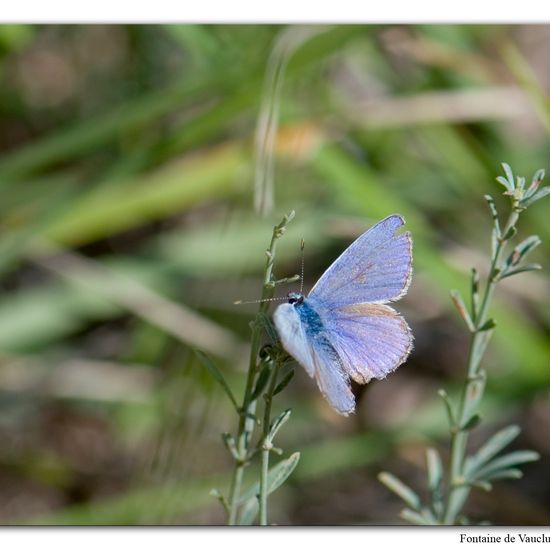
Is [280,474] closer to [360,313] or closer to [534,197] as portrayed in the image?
[360,313]

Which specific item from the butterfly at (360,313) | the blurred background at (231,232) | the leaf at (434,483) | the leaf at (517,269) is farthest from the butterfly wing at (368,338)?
the blurred background at (231,232)

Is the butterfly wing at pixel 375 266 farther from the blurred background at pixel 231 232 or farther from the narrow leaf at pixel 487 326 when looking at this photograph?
the blurred background at pixel 231 232

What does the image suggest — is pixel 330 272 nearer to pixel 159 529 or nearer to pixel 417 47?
pixel 159 529

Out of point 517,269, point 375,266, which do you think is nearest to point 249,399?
point 375,266

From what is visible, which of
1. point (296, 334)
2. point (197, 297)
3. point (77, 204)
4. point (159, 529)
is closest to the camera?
point (296, 334)

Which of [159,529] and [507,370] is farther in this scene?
[507,370]
